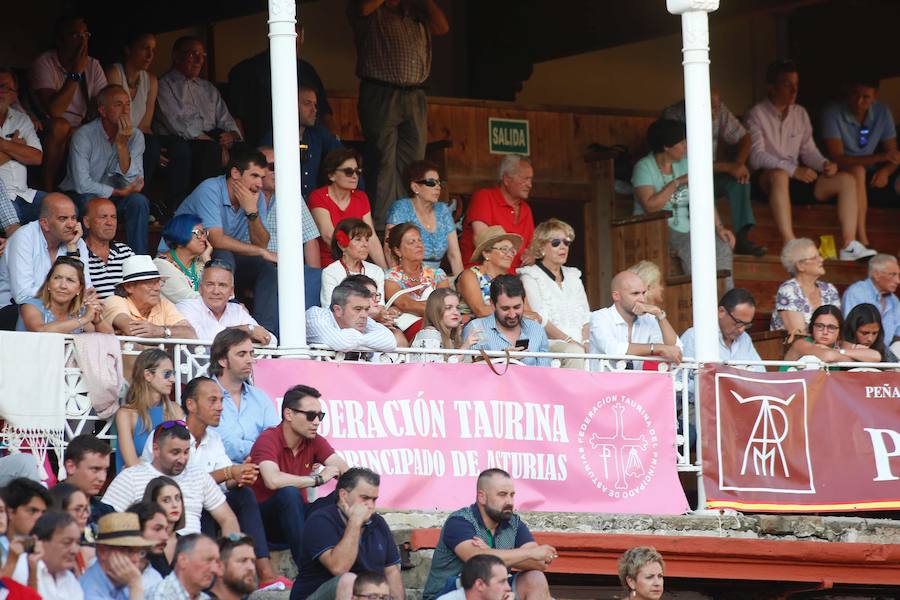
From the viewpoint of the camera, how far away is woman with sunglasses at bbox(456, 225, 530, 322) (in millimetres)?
13484

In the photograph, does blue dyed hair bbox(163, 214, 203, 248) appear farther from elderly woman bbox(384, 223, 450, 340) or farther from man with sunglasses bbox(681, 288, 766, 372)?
man with sunglasses bbox(681, 288, 766, 372)

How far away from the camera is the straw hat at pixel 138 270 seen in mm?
11688

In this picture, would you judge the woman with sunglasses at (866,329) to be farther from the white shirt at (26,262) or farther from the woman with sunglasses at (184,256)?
the white shirt at (26,262)

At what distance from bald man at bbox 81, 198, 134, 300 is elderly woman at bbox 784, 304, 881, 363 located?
4830 mm

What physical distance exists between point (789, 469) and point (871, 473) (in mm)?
610

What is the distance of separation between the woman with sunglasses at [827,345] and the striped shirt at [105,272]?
4793 millimetres

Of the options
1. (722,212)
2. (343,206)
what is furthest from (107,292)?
(722,212)

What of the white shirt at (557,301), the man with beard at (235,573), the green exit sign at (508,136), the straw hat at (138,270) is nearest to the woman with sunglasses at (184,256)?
the straw hat at (138,270)

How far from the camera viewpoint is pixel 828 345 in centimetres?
1398

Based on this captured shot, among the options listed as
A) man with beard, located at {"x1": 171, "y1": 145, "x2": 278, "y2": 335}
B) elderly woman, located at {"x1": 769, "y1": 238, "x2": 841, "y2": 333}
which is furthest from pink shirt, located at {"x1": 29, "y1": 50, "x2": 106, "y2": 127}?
elderly woman, located at {"x1": 769, "y1": 238, "x2": 841, "y2": 333}

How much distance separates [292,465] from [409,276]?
3154 mm

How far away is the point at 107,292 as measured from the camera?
40.3 ft

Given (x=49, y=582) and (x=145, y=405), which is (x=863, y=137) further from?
(x=49, y=582)

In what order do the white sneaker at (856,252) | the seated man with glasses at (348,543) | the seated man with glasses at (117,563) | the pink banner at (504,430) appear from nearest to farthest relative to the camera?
the seated man with glasses at (117,563) < the seated man with glasses at (348,543) < the pink banner at (504,430) < the white sneaker at (856,252)
